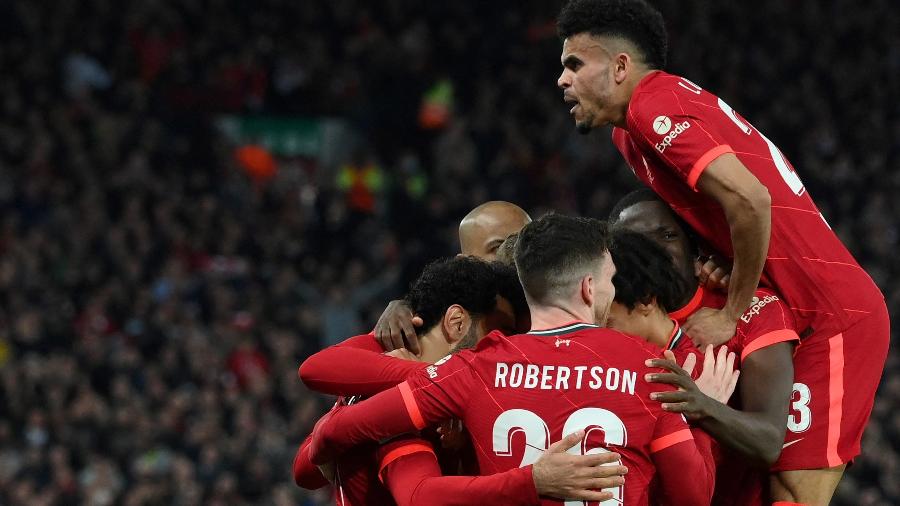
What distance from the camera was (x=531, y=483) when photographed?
3953 mm

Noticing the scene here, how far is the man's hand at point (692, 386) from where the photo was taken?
3.99 metres

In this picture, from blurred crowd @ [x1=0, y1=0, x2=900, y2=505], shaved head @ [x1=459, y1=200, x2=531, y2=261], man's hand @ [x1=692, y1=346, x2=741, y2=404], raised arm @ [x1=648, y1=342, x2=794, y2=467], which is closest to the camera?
raised arm @ [x1=648, y1=342, x2=794, y2=467]

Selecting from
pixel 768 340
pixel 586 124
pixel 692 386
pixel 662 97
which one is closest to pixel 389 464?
pixel 692 386

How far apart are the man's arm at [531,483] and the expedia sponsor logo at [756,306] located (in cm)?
81

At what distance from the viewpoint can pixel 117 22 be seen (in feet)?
60.0

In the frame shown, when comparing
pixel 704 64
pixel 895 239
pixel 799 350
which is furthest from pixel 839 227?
pixel 799 350

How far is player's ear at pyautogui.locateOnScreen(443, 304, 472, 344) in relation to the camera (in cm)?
457

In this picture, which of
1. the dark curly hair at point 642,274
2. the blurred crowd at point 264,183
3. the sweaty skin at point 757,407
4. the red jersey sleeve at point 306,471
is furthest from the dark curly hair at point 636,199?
the blurred crowd at point 264,183

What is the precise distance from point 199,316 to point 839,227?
7.14 m

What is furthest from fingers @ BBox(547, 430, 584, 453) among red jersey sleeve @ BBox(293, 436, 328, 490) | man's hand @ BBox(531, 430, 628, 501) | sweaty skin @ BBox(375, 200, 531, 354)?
sweaty skin @ BBox(375, 200, 531, 354)

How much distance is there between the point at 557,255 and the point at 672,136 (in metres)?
0.65

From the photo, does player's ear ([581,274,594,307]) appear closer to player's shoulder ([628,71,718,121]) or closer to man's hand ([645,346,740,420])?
man's hand ([645,346,740,420])

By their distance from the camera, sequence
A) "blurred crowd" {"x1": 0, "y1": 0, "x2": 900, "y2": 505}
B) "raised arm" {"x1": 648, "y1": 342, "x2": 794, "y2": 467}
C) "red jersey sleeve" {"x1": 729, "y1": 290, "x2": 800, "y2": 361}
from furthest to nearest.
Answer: "blurred crowd" {"x1": 0, "y1": 0, "x2": 900, "y2": 505} → "red jersey sleeve" {"x1": 729, "y1": 290, "x2": 800, "y2": 361} → "raised arm" {"x1": 648, "y1": 342, "x2": 794, "y2": 467}

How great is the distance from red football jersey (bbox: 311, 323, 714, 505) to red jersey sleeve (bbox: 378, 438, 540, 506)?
0.08 metres
